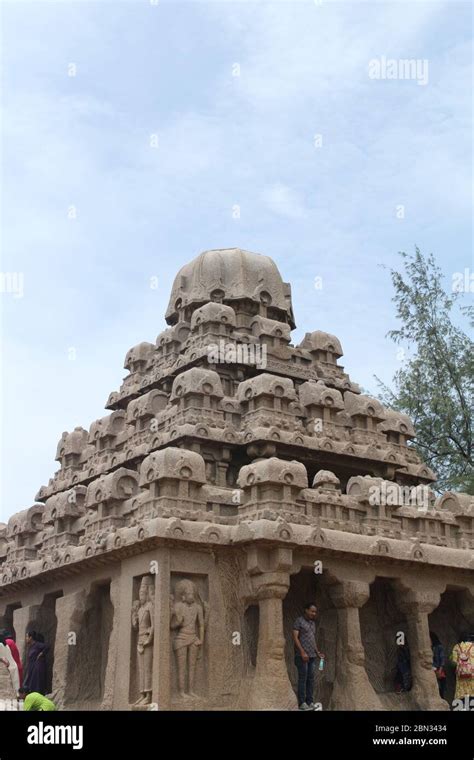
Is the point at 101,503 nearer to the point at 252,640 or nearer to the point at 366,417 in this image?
the point at 252,640

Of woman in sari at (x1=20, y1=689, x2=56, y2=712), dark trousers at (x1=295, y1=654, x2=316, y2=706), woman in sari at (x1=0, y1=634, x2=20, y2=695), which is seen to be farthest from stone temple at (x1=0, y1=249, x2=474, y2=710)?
woman in sari at (x1=20, y1=689, x2=56, y2=712)

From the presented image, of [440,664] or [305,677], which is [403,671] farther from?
[305,677]

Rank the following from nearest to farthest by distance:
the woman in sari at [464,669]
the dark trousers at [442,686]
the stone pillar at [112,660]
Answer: the stone pillar at [112,660]
the woman in sari at [464,669]
the dark trousers at [442,686]

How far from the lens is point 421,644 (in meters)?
18.9

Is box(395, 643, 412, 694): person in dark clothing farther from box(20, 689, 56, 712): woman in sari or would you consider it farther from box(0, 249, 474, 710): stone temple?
box(20, 689, 56, 712): woman in sari

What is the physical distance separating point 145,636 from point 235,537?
88.4 inches

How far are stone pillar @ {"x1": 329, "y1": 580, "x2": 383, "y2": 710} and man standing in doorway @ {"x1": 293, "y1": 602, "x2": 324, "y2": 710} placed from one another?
0.71m

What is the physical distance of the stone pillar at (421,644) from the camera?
18.5 meters

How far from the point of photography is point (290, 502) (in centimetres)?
1778

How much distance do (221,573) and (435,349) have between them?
58.4 ft

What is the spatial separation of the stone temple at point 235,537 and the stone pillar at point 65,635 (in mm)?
40

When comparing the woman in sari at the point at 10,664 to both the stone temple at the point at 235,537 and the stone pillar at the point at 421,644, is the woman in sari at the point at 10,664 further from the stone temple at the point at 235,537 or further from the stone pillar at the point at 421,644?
the stone pillar at the point at 421,644

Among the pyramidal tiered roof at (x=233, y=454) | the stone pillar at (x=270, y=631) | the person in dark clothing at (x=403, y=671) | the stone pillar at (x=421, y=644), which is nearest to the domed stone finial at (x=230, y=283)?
the pyramidal tiered roof at (x=233, y=454)
